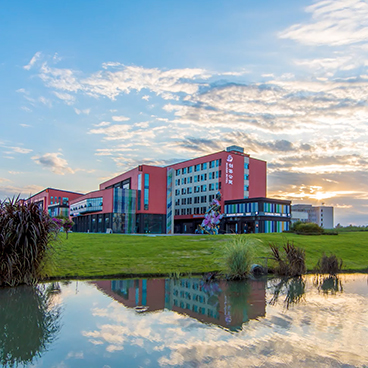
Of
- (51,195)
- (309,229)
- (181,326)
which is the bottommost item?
(181,326)

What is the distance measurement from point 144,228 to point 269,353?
61.5 metres

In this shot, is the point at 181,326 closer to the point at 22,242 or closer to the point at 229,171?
the point at 22,242

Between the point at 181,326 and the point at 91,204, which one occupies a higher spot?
the point at 91,204

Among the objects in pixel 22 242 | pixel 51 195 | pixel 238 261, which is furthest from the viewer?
pixel 51 195

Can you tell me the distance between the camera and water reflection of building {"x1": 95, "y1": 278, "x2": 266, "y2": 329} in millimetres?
8445

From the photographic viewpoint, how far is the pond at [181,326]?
5.73 meters

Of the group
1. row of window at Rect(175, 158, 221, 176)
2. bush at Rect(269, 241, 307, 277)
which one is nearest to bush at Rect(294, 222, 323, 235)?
bush at Rect(269, 241, 307, 277)

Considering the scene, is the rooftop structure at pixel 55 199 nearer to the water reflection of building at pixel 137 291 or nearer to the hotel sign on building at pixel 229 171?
the hotel sign on building at pixel 229 171

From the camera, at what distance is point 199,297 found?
10.4 metres

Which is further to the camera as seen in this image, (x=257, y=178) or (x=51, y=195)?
(x=51, y=195)

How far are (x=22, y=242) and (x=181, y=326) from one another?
6254 millimetres

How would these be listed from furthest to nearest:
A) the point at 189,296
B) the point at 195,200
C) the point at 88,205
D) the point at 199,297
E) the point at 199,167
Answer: the point at 195,200
the point at 199,167
the point at 88,205
the point at 189,296
the point at 199,297

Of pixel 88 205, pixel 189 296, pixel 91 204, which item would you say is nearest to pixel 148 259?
pixel 189 296

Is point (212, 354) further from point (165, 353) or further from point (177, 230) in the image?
point (177, 230)
